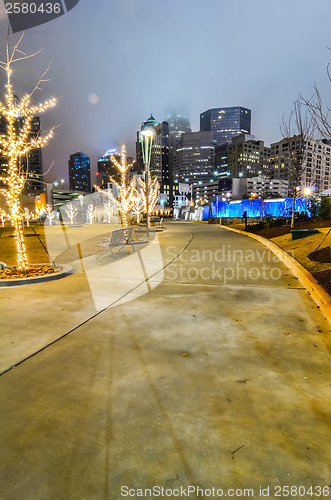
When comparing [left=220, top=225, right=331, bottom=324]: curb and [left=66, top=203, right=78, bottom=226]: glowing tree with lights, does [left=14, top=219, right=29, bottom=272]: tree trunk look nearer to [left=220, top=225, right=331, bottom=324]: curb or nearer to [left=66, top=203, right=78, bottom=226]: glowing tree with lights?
[left=220, top=225, right=331, bottom=324]: curb

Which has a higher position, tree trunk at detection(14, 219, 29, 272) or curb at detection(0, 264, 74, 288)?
tree trunk at detection(14, 219, 29, 272)

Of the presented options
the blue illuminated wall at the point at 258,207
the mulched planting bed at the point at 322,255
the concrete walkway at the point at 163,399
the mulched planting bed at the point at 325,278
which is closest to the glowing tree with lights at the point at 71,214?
the blue illuminated wall at the point at 258,207

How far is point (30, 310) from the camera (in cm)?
487

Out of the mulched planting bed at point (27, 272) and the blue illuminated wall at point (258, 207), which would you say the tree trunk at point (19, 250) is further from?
the blue illuminated wall at point (258, 207)

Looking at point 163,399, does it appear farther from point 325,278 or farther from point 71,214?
point 71,214

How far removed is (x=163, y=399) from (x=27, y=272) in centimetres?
626

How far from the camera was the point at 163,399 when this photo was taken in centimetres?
250

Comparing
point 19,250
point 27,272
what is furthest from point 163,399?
point 19,250

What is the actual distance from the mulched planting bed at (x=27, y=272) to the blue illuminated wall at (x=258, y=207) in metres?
29.2

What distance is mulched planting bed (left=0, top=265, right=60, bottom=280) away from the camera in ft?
23.1

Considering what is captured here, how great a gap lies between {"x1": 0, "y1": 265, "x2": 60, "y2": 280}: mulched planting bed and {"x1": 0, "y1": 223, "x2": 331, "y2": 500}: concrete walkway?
216 cm

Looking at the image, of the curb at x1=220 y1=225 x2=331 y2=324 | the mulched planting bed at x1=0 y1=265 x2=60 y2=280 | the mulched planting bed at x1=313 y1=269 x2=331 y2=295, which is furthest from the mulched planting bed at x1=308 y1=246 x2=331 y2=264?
the mulched planting bed at x1=0 y1=265 x2=60 y2=280

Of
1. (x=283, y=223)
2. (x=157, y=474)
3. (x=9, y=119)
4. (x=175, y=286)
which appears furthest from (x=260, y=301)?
(x=283, y=223)

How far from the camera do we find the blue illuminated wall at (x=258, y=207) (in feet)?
109
